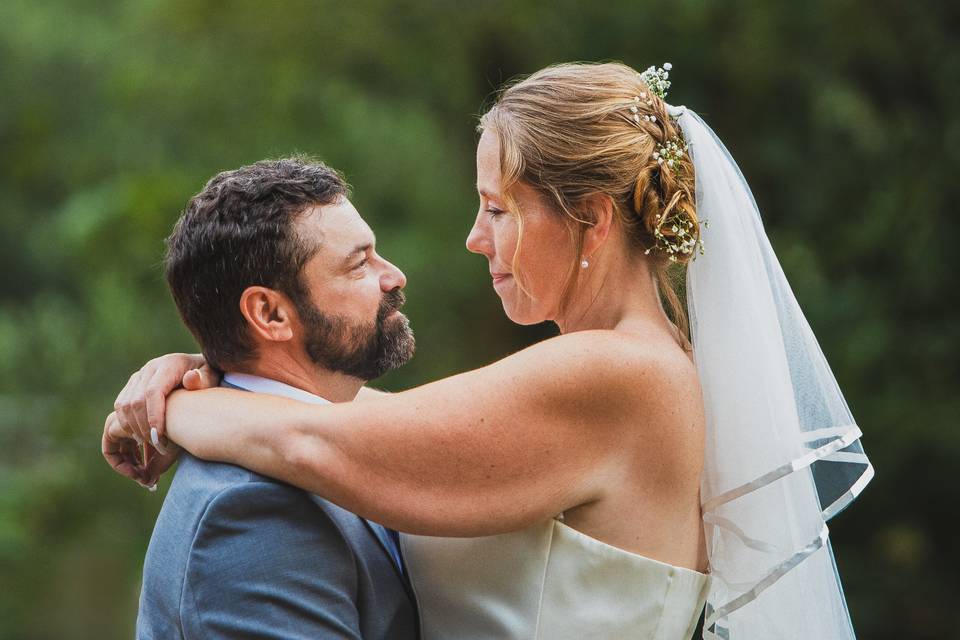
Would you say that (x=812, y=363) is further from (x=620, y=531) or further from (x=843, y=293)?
(x=843, y=293)

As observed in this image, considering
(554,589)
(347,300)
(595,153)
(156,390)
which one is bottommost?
(554,589)

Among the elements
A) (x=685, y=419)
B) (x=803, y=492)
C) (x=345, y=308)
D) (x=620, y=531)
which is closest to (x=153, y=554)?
(x=345, y=308)

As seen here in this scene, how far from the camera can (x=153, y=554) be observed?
2844 millimetres

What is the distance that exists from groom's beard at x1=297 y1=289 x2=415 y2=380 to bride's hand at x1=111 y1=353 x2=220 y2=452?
11.4 inches

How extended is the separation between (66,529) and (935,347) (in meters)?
7.23

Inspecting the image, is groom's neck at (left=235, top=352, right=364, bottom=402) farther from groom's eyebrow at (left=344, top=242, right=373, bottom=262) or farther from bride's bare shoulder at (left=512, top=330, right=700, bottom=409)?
bride's bare shoulder at (left=512, top=330, right=700, bottom=409)

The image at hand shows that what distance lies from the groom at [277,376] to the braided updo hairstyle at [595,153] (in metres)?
0.46

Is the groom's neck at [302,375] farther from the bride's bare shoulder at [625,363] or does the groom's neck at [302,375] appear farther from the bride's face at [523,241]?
the bride's bare shoulder at [625,363]

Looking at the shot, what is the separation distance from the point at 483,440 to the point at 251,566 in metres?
0.59

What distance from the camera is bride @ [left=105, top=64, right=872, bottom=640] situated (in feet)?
8.77

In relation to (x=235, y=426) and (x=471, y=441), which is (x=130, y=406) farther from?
(x=471, y=441)

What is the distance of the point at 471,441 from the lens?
8.71 ft

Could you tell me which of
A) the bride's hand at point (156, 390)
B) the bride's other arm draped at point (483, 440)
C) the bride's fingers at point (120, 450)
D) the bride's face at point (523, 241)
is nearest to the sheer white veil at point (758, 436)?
the bride's other arm draped at point (483, 440)

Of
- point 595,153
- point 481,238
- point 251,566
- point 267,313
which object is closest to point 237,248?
point 267,313
